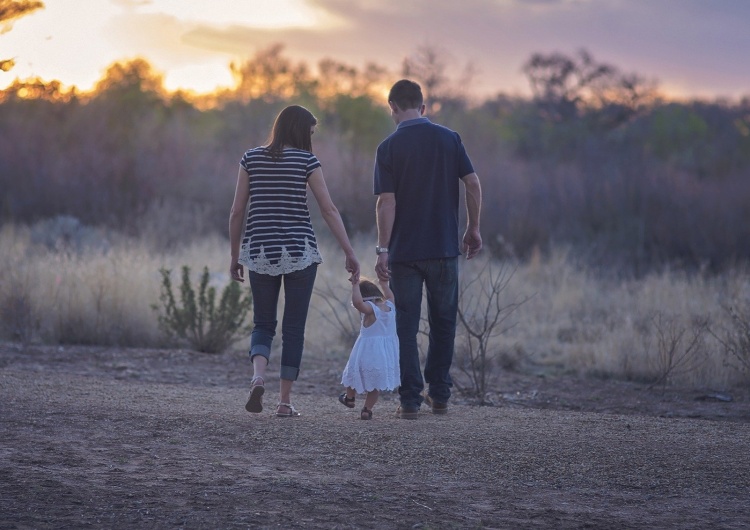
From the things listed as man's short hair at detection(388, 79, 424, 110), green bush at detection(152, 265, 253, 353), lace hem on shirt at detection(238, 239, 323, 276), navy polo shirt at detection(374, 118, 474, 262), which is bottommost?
green bush at detection(152, 265, 253, 353)

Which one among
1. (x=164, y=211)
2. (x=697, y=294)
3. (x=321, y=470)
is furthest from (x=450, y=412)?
(x=164, y=211)

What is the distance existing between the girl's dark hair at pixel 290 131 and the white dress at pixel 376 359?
3.47 ft

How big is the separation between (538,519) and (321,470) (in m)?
1.16

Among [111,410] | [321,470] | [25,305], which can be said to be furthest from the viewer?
[25,305]

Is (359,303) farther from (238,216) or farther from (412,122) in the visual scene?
(412,122)

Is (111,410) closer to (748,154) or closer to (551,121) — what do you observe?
(748,154)

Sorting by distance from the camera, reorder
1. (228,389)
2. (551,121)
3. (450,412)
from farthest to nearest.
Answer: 1. (551,121)
2. (228,389)
3. (450,412)

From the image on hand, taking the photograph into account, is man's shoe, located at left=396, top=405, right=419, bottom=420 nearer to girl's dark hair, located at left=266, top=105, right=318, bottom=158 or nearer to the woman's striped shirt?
the woman's striped shirt

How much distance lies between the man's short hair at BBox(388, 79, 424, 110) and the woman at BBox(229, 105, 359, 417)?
57 cm

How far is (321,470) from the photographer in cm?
488

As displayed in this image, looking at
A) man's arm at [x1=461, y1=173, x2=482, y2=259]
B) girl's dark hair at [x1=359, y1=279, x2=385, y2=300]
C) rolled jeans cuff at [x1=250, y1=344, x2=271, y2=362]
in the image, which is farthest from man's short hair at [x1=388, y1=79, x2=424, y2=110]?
rolled jeans cuff at [x1=250, y1=344, x2=271, y2=362]

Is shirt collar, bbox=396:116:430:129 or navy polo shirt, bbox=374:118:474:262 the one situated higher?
shirt collar, bbox=396:116:430:129

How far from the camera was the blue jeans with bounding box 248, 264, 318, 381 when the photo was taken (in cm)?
605

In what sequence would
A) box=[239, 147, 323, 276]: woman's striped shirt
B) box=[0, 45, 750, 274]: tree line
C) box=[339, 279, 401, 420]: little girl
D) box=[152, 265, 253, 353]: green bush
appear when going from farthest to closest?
box=[0, 45, 750, 274]: tree line < box=[152, 265, 253, 353]: green bush < box=[339, 279, 401, 420]: little girl < box=[239, 147, 323, 276]: woman's striped shirt
